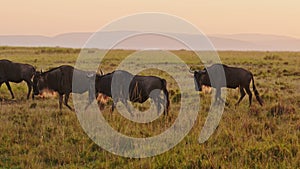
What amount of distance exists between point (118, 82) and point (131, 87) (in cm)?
51

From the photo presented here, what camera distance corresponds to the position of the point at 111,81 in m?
11.9

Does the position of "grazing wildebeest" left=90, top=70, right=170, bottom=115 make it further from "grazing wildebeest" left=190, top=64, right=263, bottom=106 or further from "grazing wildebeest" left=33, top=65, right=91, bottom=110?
"grazing wildebeest" left=190, top=64, right=263, bottom=106

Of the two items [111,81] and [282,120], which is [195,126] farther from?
[111,81]

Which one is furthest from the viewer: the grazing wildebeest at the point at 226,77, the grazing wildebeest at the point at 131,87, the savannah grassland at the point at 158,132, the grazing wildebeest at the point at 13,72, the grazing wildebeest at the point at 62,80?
the grazing wildebeest at the point at 13,72

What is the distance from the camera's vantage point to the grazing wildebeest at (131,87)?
11.1 meters

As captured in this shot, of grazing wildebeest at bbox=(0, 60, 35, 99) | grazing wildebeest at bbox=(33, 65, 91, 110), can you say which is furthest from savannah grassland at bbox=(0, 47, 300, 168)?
grazing wildebeest at bbox=(0, 60, 35, 99)

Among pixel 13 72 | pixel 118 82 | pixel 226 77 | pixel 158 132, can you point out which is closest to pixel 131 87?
pixel 118 82

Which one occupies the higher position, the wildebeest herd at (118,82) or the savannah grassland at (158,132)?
A: the wildebeest herd at (118,82)

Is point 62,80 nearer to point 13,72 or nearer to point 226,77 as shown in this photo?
point 13,72

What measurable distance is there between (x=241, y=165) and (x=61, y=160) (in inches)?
125

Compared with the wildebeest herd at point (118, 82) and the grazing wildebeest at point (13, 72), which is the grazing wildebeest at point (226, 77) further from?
the grazing wildebeest at point (13, 72)

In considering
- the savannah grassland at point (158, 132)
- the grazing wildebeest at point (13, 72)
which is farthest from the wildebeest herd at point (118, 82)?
the savannah grassland at point (158, 132)

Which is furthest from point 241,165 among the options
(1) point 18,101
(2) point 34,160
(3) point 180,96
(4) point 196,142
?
(1) point 18,101

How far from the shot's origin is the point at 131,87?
11.5 m
